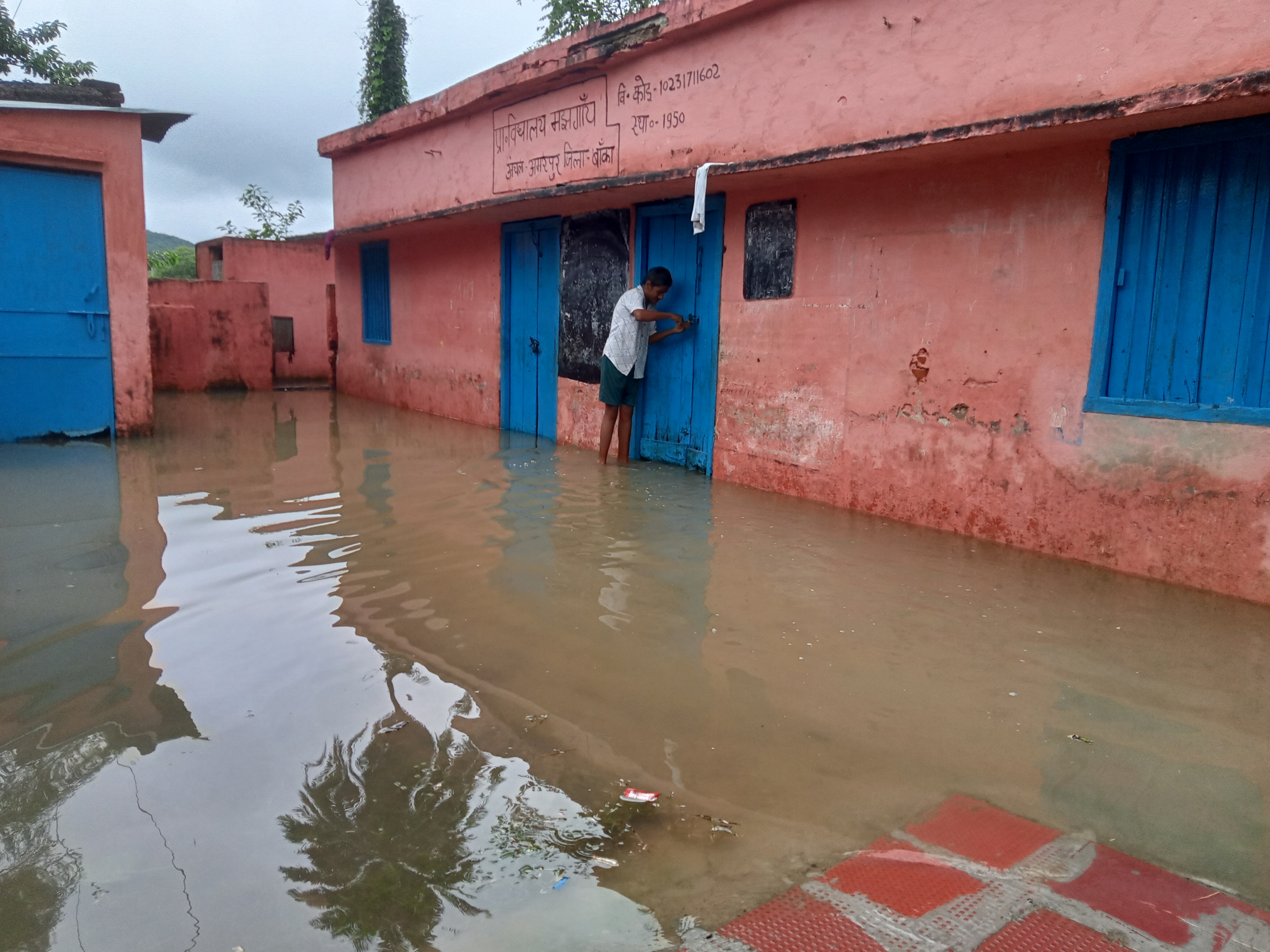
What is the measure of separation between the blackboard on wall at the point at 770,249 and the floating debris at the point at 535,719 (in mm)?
4666

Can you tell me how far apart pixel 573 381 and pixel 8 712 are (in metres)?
7.00

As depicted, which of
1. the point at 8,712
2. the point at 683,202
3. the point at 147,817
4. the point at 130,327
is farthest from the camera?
the point at 130,327

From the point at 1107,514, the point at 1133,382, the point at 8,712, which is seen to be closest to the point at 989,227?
the point at 1133,382

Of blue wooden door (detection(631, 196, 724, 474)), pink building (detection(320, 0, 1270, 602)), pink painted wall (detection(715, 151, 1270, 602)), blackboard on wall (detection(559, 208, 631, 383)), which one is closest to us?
pink building (detection(320, 0, 1270, 602))

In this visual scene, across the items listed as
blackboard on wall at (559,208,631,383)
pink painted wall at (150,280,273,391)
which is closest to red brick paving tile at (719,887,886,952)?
blackboard on wall at (559,208,631,383)

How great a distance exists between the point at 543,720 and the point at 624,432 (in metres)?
5.48

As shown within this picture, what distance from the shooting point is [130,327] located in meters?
8.95

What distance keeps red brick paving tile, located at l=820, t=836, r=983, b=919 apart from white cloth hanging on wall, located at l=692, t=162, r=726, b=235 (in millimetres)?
5337

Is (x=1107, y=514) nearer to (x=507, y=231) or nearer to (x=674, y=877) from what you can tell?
(x=674, y=877)

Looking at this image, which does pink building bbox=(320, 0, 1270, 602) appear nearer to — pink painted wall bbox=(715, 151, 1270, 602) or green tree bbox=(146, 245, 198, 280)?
pink painted wall bbox=(715, 151, 1270, 602)

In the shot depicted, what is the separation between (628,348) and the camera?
311 inches

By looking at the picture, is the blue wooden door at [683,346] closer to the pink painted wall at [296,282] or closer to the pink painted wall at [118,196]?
the pink painted wall at [118,196]

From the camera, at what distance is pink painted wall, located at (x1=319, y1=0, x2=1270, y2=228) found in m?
4.35

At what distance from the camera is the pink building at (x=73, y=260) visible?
325 inches
